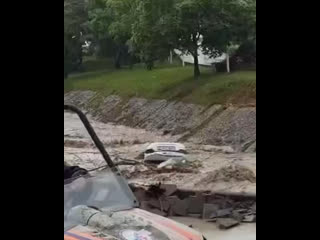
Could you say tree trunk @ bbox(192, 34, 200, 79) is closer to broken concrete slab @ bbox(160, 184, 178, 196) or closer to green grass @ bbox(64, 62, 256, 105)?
green grass @ bbox(64, 62, 256, 105)

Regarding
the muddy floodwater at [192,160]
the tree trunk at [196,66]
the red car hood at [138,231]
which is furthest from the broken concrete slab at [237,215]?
the red car hood at [138,231]

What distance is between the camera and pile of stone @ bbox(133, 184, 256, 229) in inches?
154

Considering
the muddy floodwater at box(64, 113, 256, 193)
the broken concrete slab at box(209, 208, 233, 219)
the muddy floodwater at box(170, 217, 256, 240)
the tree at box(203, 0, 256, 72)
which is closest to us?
the muddy floodwater at box(170, 217, 256, 240)

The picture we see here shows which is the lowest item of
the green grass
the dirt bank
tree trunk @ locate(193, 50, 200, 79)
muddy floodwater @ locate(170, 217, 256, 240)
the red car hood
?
muddy floodwater @ locate(170, 217, 256, 240)

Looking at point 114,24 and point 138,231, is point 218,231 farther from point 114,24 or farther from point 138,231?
point 114,24

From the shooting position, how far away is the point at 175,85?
6.06 meters

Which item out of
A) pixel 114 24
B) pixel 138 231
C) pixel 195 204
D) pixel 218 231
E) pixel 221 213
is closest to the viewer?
pixel 138 231

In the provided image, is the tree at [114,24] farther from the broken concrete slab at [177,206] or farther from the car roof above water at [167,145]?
the broken concrete slab at [177,206]

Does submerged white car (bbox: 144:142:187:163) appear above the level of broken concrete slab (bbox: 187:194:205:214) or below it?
above

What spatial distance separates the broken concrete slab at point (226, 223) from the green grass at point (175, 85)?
6.40 feet

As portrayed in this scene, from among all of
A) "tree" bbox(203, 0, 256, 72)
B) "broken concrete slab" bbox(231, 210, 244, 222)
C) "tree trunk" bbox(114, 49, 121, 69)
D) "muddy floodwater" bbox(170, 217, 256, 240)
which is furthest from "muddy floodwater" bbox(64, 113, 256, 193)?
"tree" bbox(203, 0, 256, 72)

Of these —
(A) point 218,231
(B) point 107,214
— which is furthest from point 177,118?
(B) point 107,214

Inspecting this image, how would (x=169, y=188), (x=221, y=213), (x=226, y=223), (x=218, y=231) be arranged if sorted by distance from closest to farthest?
(x=218, y=231) < (x=226, y=223) < (x=221, y=213) < (x=169, y=188)

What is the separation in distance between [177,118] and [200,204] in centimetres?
209
